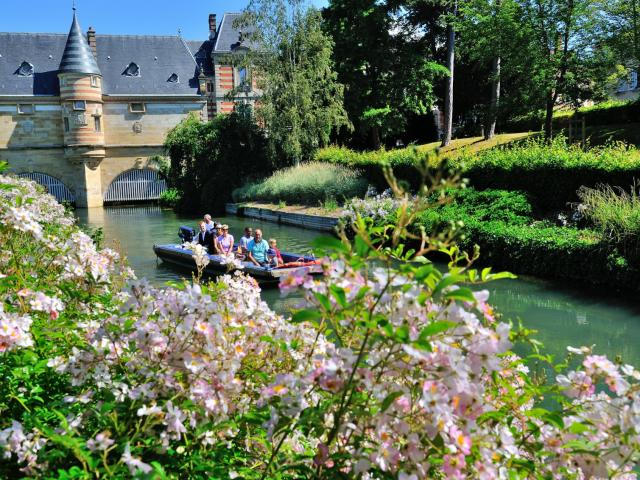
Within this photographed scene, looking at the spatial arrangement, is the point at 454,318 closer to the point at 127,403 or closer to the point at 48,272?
the point at 127,403

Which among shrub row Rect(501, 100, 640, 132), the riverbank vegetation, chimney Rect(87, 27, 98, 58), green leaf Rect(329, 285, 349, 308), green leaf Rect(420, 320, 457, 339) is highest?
chimney Rect(87, 27, 98, 58)

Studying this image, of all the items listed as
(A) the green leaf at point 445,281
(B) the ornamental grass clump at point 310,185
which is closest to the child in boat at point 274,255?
(B) the ornamental grass clump at point 310,185

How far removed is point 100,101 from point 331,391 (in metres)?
39.6

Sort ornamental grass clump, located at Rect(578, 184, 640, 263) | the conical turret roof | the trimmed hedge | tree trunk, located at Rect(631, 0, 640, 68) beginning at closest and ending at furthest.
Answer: ornamental grass clump, located at Rect(578, 184, 640, 263), the trimmed hedge, tree trunk, located at Rect(631, 0, 640, 68), the conical turret roof

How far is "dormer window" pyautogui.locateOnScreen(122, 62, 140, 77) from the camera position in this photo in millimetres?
39781

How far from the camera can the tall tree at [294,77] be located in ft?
92.9

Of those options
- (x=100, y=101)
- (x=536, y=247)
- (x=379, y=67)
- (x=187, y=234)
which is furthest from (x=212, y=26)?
(x=536, y=247)

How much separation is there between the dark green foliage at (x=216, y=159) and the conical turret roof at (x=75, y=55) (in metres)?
7.47

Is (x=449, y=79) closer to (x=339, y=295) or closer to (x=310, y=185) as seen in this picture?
(x=310, y=185)

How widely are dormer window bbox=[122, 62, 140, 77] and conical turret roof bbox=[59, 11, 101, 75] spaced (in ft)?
10.0

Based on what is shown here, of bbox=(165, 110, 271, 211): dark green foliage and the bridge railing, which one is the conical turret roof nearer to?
the bridge railing

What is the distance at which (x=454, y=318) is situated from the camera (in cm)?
188

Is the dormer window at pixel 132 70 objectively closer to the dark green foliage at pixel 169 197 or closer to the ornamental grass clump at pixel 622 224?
the dark green foliage at pixel 169 197

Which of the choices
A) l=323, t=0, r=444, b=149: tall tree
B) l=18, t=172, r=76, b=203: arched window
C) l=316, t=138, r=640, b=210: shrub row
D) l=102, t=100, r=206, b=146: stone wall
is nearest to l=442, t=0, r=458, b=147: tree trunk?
l=323, t=0, r=444, b=149: tall tree
